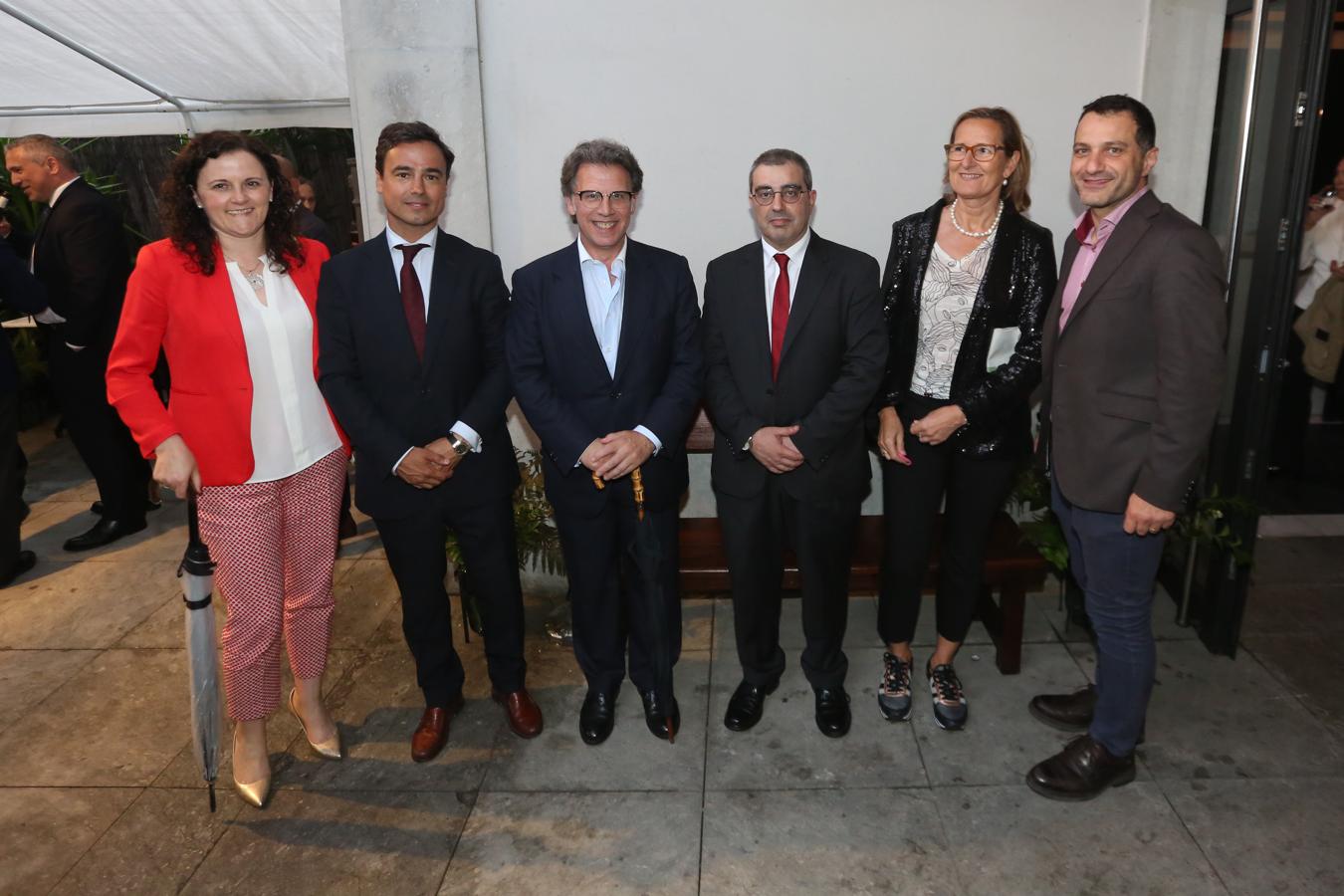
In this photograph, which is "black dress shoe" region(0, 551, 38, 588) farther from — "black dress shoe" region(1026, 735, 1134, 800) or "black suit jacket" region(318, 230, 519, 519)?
"black dress shoe" region(1026, 735, 1134, 800)

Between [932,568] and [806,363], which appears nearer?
[806,363]

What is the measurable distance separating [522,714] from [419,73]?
8.82ft

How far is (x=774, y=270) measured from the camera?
3096 mm

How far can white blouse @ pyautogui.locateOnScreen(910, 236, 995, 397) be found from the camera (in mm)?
3049

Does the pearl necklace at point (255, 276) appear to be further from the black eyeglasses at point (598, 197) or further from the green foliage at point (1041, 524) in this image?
the green foliage at point (1041, 524)

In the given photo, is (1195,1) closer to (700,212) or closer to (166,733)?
(700,212)

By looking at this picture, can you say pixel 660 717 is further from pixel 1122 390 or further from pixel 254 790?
pixel 1122 390

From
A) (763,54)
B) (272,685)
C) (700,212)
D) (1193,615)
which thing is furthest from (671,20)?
(1193,615)

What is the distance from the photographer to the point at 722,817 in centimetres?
296

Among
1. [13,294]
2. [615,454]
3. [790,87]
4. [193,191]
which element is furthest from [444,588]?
[13,294]

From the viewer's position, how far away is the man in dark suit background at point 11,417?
4742 millimetres

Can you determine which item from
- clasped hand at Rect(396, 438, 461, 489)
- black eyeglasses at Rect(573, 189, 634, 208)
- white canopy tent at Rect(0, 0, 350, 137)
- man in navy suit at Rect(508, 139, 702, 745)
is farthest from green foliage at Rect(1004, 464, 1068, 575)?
white canopy tent at Rect(0, 0, 350, 137)

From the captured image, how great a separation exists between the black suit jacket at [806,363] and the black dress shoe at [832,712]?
30.8 inches

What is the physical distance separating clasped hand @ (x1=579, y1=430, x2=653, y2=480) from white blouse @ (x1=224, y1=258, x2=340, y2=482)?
899 millimetres
